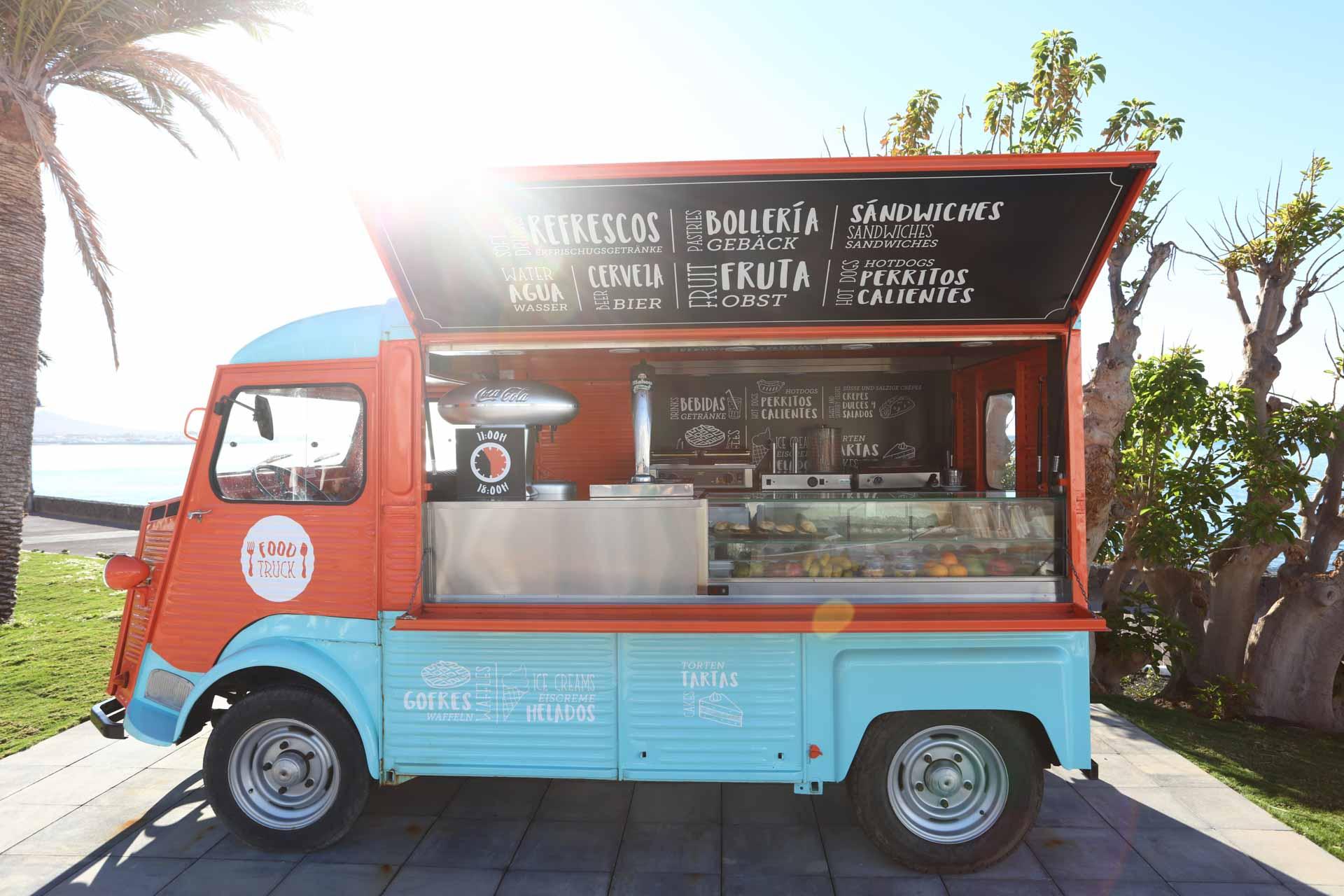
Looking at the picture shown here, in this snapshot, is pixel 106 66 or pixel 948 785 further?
pixel 106 66

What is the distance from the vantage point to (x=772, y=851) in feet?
12.6

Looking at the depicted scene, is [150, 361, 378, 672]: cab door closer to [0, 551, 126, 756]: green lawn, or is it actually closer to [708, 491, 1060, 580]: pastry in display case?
[708, 491, 1060, 580]: pastry in display case

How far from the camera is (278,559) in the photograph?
3887 millimetres

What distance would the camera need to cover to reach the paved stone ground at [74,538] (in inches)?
576

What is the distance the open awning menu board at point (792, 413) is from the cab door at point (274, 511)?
3301mm

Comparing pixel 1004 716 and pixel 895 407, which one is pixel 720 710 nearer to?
pixel 1004 716

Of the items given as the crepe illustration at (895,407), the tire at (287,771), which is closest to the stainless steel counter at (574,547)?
the tire at (287,771)

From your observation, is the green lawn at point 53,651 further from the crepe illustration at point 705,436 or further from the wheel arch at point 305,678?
the crepe illustration at point 705,436

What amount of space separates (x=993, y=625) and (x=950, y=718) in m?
0.55

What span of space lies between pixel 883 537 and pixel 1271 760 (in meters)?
4.21

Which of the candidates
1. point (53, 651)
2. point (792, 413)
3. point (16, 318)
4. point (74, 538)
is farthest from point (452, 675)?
point (74, 538)

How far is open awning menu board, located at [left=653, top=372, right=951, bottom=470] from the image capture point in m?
6.70

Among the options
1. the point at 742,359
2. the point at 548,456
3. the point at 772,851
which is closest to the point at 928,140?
the point at 742,359

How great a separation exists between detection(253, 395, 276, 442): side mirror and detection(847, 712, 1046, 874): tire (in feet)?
11.6
